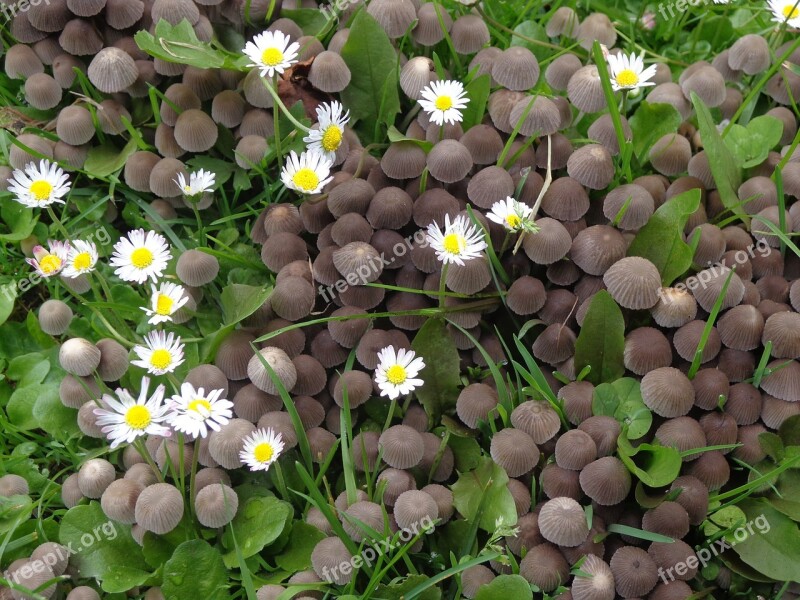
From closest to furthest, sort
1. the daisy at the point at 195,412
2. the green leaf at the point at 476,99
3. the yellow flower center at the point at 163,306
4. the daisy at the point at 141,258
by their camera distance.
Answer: the daisy at the point at 195,412
the yellow flower center at the point at 163,306
the daisy at the point at 141,258
the green leaf at the point at 476,99

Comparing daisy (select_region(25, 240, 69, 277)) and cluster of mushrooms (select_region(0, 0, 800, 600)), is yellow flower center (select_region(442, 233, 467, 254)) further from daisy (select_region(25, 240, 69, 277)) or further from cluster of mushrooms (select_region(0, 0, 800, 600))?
daisy (select_region(25, 240, 69, 277))

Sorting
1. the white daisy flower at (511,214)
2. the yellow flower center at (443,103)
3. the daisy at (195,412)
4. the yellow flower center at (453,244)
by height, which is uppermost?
→ the yellow flower center at (443,103)

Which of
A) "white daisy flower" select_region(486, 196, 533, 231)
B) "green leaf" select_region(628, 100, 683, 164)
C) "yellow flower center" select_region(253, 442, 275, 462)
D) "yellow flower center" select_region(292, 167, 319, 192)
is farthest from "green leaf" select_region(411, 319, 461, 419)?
"green leaf" select_region(628, 100, 683, 164)

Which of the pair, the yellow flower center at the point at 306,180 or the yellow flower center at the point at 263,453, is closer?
the yellow flower center at the point at 263,453

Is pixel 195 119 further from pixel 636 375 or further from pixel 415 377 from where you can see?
pixel 636 375

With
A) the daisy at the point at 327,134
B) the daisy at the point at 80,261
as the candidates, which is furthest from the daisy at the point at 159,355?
the daisy at the point at 327,134

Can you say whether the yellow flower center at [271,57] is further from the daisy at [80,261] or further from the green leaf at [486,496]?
the green leaf at [486,496]

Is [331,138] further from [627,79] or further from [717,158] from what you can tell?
[717,158]
